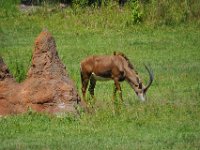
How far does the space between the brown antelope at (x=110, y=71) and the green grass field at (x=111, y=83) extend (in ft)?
1.08

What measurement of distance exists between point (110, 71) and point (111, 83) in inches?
90.5

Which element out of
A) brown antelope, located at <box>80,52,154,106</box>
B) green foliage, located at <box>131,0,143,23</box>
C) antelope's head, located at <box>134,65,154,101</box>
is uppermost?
brown antelope, located at <box>80,52,154,106</box>

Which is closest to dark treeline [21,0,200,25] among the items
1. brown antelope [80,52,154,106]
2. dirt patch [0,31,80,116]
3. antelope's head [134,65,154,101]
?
brown antelope [80,52,154,106]

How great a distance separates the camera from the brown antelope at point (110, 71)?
15328mm

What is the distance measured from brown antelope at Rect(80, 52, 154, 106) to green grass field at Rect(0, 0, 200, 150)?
13.0 inches

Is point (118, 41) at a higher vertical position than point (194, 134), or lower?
lower

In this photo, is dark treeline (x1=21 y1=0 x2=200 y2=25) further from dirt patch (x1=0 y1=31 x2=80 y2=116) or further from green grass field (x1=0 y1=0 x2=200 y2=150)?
dirt patch (x1=0 y1=31 x2=80 y2=116)

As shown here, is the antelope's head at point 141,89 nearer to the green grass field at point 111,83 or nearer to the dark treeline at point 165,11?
the green grass field at point 111,83

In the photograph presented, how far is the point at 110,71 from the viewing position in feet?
50.5

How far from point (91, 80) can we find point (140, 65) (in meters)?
4.16

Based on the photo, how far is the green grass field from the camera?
37.2ft

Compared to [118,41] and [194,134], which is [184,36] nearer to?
[118,41]

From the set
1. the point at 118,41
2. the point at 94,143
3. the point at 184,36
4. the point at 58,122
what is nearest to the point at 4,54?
the point at 118,41

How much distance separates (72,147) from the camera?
1080 centimetres
